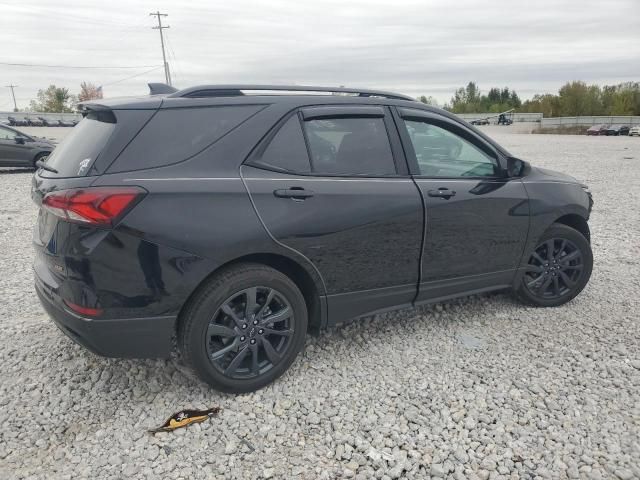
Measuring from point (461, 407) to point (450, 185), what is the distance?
4.98 feet

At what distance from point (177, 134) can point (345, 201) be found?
1.07 m

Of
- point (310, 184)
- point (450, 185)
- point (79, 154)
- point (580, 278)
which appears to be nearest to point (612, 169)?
point (580, 278)

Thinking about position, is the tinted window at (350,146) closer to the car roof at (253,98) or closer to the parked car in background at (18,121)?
the car roof at (253,98)

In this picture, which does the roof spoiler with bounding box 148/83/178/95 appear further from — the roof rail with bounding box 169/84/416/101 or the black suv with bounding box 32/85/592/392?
the roof rail with bounding box 169/84/416/101

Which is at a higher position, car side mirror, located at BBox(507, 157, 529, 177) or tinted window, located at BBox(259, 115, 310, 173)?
tinted window, located at BBox(259, 115, 310, 173)

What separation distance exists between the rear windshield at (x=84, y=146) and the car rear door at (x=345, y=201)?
0.78 meters

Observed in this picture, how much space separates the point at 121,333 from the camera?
2625 mm

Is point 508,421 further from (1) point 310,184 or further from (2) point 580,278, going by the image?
(2) point 580,278

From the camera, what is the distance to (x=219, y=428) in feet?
8.91

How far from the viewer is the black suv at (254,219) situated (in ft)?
8.40

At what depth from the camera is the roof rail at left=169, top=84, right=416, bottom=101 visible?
294cm

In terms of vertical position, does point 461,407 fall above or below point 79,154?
below

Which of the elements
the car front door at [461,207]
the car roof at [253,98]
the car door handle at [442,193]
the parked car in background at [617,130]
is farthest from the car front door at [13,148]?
the parked car in background at [617,130]

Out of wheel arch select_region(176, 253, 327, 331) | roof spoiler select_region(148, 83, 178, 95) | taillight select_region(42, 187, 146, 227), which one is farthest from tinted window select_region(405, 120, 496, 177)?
taillight select_region(42, 187, 146, 227)
